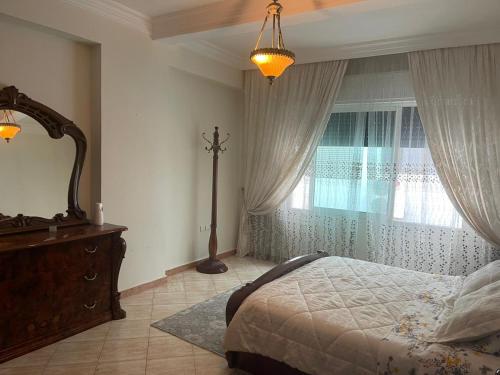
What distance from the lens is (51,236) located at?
270 centimetres

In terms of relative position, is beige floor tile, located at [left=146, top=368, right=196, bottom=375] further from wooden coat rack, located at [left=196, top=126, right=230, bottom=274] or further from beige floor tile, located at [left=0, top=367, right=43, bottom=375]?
wooden coat rack, located at [left=196, top=126, right=230, bottom=274]

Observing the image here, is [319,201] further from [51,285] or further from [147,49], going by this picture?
[51,285]

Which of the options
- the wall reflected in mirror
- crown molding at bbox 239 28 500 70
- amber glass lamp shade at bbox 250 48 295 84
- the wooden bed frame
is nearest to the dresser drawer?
the wall reflected in mirror

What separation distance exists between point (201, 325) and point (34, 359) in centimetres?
119

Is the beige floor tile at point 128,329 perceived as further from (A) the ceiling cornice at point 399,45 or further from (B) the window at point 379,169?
(A) the ceiling cornice at point 399,45

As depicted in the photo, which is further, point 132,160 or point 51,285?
point 132,160

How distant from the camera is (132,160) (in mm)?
3566

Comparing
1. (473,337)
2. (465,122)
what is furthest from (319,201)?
(473,337)

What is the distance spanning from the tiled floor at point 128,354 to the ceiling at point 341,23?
8.51 feet

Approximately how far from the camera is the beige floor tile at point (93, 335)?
275 cm

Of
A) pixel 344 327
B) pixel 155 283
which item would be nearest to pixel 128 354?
pixel 155 283

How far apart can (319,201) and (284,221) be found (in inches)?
23.5

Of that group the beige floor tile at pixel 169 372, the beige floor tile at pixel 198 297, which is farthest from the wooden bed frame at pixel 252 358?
the beige floor tile at pixel 198 297

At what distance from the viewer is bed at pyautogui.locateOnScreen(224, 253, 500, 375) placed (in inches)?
67.8
